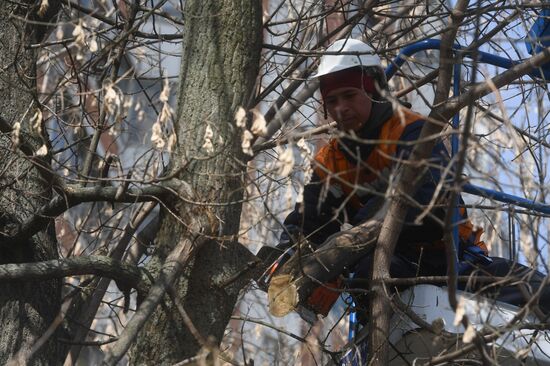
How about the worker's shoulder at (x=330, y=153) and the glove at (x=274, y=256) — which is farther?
the worker's shoulder at (x=330, y=153)

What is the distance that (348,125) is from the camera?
18.2 feet

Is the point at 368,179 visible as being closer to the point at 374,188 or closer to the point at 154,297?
the point at 374,188

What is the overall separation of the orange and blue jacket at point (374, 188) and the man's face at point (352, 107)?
52mm

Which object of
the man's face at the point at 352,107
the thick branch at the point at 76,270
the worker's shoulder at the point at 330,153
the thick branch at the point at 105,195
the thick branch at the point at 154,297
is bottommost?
the thick branch at the point at 154,297

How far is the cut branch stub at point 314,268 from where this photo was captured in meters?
5.09

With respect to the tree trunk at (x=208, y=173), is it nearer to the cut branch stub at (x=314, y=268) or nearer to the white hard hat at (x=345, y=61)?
the cut branch stub at (x=314, y=268)

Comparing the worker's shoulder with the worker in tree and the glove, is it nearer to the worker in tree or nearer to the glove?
the worker in tree

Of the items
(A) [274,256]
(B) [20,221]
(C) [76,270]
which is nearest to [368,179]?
(A) [274,256]

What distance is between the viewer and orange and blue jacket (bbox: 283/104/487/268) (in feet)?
17.0

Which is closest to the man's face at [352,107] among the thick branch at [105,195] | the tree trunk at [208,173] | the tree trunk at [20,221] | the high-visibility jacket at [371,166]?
the high-visibility jacket at [371,166]

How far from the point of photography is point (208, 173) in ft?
16.6

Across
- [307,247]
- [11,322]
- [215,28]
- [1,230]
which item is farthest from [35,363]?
[215,28]

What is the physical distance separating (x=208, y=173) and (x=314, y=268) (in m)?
0.65

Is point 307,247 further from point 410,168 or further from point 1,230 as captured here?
point 1,230
